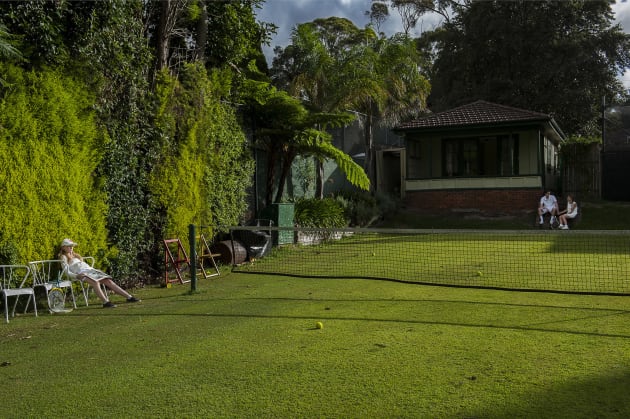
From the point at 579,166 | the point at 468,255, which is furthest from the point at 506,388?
the point at 579,166

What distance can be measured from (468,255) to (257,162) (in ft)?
20.3

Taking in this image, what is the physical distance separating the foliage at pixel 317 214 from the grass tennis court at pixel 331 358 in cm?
784

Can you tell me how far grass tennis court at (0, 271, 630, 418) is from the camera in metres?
4.02

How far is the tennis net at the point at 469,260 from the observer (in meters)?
8.65

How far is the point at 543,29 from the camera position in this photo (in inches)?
1186

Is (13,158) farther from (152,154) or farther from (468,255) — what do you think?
(468,255)

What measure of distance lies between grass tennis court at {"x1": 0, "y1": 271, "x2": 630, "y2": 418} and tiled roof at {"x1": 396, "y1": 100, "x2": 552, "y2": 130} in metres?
15.9

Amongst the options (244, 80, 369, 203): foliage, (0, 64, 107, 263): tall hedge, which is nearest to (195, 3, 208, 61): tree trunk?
(244, 80, 369, 203): foliage

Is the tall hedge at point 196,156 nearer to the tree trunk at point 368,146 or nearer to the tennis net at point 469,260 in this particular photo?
the tennis net at point 469,260

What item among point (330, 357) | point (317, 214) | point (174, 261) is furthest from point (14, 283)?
point (317, 214)

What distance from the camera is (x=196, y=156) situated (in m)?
11.4

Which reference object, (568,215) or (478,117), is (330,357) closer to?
(568,215)

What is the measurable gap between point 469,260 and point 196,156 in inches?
237

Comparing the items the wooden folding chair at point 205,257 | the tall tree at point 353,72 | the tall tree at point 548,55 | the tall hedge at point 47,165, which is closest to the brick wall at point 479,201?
the tall tree at point 353,72
